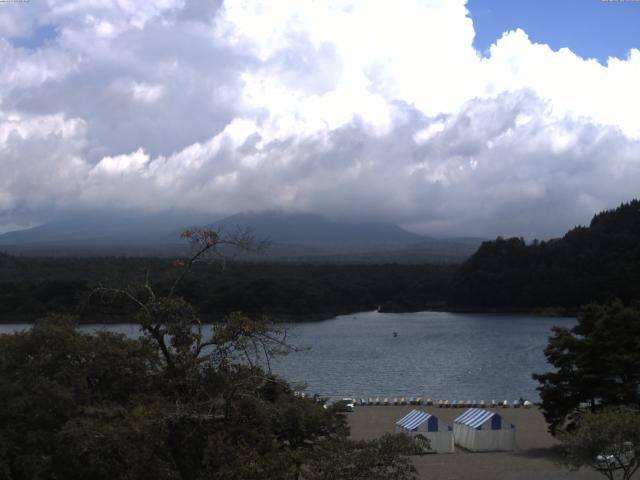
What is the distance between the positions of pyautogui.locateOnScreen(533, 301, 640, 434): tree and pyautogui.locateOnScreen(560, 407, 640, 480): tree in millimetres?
5006

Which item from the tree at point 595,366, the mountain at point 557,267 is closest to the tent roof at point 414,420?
the tree at point 595,366

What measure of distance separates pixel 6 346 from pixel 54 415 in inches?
44.3

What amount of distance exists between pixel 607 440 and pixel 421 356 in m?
34.7

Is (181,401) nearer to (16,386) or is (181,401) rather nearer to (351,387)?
(16,386)

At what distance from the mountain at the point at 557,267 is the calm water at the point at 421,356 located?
3.19 meters

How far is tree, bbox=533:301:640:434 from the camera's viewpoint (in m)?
17.0

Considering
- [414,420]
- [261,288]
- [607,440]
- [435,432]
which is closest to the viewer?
[607,440]

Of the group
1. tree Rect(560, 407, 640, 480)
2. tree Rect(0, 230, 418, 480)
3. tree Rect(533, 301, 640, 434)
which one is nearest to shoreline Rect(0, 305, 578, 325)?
tree Rect(533, 301, 640, 434)

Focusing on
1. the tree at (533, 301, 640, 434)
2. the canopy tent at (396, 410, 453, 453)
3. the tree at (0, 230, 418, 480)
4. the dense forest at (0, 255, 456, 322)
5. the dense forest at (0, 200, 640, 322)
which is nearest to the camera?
the tree at (0, 230, 418, 480)

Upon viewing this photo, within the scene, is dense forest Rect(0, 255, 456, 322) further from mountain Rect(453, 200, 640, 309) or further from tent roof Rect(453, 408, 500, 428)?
tent roof Rect(453, 408, 500, 428)

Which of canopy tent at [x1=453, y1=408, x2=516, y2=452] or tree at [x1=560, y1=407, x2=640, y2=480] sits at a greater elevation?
tree at [x1=560, y1=407, x2=640, y2=480]

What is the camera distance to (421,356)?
45.9m

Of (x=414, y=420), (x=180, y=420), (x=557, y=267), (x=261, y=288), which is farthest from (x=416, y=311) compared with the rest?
(x=180, y=420)

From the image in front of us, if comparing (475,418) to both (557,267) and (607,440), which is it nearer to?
(607,440)
